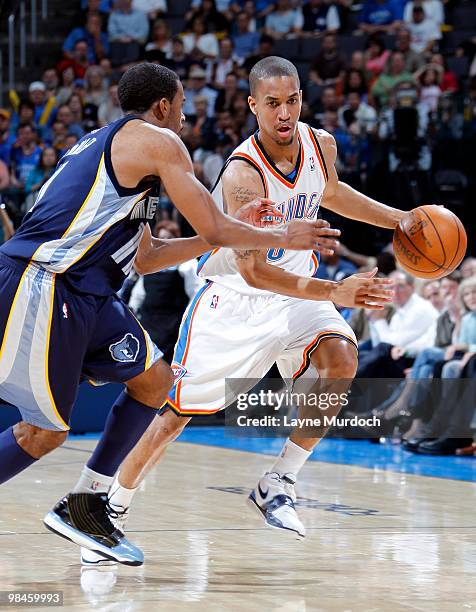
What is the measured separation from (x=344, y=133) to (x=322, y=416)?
8045 millimetres

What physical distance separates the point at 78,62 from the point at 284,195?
11520 millimetres

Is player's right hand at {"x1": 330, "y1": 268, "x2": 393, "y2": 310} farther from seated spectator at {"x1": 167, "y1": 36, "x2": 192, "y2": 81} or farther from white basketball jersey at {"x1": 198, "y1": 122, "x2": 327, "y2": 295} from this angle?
seated spectator at {"x1": 167, "y1": 36, "x2": 192, "y2": 81}

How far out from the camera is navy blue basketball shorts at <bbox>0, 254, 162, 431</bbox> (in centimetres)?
398

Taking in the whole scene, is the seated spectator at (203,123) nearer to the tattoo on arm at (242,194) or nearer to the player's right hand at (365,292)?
the tattoo on arm at (242,194)

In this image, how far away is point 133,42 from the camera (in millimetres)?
16188

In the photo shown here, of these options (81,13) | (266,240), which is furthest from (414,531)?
(81,13)

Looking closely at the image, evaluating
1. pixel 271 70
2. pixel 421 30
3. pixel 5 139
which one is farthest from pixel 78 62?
pixel 271 70

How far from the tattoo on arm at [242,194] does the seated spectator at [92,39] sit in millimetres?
11790

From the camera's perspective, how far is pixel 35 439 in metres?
4.07

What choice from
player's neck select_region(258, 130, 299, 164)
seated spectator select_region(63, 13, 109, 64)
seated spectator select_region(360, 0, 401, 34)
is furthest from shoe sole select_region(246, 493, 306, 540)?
seated spectator select_region(63, 13, 109, 64)

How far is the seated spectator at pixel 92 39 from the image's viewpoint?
53.4 feet

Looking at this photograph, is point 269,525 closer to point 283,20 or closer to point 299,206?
point 299,206

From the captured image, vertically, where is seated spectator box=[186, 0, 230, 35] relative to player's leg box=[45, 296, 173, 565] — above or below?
below

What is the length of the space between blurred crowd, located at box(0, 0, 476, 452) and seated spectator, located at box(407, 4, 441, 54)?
18 millimetres
